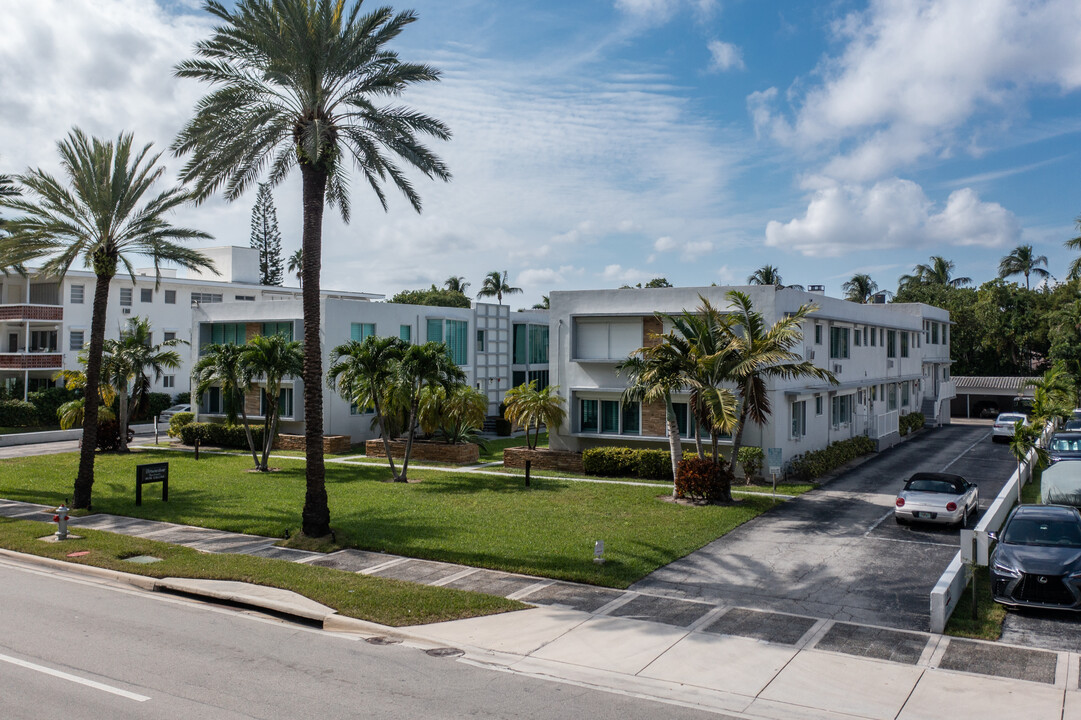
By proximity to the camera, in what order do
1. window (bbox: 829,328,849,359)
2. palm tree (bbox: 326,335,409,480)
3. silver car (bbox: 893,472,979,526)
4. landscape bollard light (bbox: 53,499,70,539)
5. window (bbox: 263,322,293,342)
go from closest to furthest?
landscape bollard light (bbox: 53,499,70,539), silver car (bbox: 893,472,979,526), palm tree (bbox: 326,335,409,480), window (bbox: 829,328,849,359), window (bbox: 263,322,293,342)

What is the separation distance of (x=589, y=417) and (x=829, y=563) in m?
14.3

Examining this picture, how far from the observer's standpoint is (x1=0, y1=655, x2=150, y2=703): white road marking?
9.71 metres

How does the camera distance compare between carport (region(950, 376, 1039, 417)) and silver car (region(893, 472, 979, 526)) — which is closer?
silver car (region(893, 472, 979, 526))

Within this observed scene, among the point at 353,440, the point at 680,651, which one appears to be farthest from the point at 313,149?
the point at 353,440

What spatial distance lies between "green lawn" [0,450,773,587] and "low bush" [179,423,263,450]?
6.00 m

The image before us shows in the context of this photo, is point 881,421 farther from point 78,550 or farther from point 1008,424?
point 78,550

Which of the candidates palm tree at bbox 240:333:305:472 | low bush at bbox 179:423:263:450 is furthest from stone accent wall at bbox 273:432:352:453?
palm tree at bbox 240:333:305:472

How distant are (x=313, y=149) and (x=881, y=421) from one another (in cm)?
2917

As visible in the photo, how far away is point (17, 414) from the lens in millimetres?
45594

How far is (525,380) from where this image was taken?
5081 cm

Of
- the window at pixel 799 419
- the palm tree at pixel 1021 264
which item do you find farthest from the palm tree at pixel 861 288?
the window at pixel 799 419

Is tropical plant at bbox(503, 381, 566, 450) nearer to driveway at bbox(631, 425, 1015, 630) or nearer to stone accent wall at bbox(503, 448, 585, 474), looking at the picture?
stone accent wall at bbox(503, 448, 585, 474)

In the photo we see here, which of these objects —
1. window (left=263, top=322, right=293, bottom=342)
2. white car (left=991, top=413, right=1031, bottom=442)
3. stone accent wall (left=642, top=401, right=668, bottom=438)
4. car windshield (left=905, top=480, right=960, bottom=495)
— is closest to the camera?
car windshield (left=905, top=480, right=960, bottom=495)

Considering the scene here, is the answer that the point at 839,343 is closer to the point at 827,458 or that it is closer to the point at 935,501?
the point at 827,458
